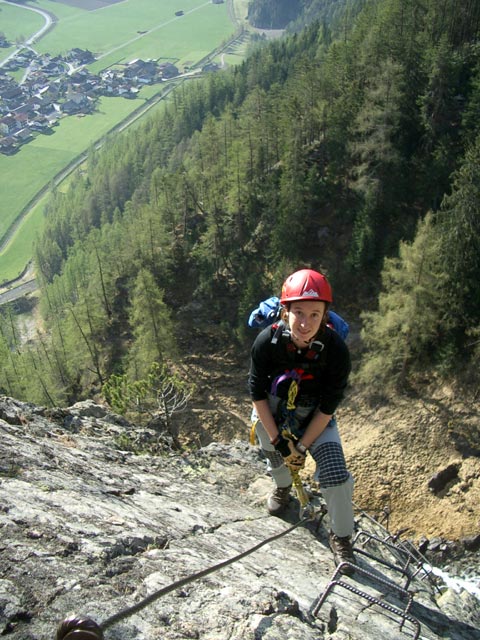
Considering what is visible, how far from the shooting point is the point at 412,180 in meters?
33.9

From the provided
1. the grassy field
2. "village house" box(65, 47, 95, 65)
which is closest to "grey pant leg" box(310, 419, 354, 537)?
the grassy field

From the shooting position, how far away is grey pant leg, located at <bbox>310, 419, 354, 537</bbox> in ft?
21.5

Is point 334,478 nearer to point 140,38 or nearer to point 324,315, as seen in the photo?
point 324,315

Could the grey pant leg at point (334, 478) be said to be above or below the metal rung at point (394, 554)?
above

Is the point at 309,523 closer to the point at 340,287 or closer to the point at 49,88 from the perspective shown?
the point at 340,287

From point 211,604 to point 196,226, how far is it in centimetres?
4103

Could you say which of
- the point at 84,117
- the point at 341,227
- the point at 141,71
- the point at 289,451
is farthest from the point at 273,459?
the point at 141,71

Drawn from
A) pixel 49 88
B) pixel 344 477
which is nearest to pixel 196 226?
pixel 344 477

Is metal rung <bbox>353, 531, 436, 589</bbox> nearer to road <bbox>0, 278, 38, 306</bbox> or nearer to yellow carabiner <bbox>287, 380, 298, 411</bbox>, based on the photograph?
yellow carabiner <bbox>287, 380, 298, 411</bbox>

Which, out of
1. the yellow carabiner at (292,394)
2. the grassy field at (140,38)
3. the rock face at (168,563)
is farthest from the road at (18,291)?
the grassy field at (140,38)

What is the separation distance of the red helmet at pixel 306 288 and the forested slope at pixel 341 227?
59.7 ft

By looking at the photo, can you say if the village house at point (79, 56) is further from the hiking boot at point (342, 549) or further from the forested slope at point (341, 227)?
the hiking boot at point (342, 549)

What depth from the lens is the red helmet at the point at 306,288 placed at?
5441 mm

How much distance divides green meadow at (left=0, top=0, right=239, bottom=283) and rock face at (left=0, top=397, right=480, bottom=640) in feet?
307
